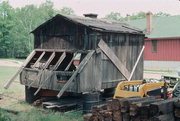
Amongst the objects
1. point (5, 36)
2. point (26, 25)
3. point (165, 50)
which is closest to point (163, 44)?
point (165, 50)

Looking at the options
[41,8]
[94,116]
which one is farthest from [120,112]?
[41,8]

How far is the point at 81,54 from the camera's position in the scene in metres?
13.2

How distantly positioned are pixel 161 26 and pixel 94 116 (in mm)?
29917

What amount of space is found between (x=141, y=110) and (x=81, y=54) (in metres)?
6.39

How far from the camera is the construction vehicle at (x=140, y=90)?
10.1 metres

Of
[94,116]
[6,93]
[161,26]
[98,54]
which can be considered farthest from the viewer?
[161,26]

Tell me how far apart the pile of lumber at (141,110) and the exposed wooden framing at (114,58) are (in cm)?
575

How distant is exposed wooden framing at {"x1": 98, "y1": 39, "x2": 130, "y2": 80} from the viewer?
13510mm

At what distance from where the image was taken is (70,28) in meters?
13.9

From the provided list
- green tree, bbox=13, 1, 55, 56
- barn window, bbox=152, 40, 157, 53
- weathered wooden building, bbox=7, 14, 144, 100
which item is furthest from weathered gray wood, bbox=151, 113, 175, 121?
green tree, bbox=13, 1, 55, 56

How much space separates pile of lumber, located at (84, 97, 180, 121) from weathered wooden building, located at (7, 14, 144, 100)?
12.7 feet

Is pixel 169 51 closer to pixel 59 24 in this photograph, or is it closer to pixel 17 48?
pixel 59 24

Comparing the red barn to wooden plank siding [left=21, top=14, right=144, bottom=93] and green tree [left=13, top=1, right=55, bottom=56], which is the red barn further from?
green tree [left=13, top=1, right=55, bottom=56]

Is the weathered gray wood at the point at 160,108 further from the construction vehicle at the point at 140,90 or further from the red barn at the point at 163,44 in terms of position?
the red barn at the point at 163,44
